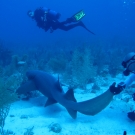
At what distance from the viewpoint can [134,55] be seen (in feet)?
17.9

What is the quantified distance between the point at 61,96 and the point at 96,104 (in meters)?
1.23

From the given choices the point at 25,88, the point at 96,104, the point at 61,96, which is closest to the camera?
the point at 96,104

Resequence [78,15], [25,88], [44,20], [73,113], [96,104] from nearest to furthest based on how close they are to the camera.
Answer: [96,104], [73,113], [25,88], [44,20], [78,15]

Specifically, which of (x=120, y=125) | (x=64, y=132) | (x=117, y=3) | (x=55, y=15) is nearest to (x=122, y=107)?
(x=120, y=125)

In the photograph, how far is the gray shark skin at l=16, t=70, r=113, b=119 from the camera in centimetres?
550

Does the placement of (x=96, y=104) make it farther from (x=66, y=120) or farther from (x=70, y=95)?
(x=66, y=120)

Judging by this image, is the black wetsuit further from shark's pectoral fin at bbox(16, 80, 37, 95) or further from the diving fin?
shark's pectoral fin at bbox(16, 80, 37, 95)

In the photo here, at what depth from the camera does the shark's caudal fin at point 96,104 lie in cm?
543

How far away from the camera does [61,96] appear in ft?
20.6

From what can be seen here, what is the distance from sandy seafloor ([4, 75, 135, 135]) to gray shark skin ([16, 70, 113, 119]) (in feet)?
1.16

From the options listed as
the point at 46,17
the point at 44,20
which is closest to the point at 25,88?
the point at 44,20

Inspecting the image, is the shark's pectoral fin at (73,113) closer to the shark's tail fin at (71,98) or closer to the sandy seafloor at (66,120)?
the shark's tail fin at (71,98)

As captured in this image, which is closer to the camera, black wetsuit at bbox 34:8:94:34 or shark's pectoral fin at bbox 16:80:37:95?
shark's pectoral fin at bbox 16:80:37:95

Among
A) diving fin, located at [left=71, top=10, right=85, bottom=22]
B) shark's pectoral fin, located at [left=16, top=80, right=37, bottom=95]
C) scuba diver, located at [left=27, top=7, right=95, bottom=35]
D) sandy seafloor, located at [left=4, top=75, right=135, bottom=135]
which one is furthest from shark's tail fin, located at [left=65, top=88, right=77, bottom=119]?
diving fin, located at [left=71, top=10, right=85, bottom=22]
